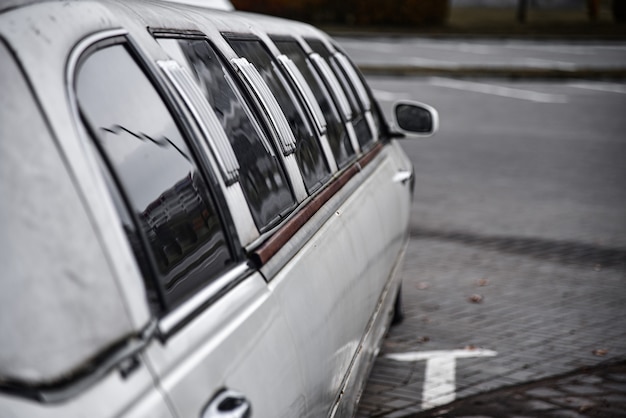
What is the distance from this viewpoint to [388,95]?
19344mm

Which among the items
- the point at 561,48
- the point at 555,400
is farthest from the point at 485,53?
the point at 555,400

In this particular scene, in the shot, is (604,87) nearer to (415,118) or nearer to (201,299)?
(415,118)

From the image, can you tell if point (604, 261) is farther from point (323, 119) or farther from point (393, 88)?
point (393, 88)

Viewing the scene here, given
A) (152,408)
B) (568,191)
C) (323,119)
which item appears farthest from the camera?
(568,191)

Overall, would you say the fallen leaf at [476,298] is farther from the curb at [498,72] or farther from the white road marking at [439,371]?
the curb at [498,72]

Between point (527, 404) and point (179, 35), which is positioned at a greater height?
point (179, 35)

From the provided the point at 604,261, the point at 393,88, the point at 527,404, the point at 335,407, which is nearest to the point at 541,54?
the point at 393,88

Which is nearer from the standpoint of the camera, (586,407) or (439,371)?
(586,407)

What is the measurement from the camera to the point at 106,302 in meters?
1.66

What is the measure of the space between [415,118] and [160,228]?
4.05 meters

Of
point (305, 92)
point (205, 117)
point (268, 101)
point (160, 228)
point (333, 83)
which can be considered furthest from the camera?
point (333, 83)

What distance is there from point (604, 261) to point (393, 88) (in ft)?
42.4

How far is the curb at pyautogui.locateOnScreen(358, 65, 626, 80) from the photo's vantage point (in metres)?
21.9

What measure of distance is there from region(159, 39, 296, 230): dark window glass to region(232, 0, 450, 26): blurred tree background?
31.8 metres
